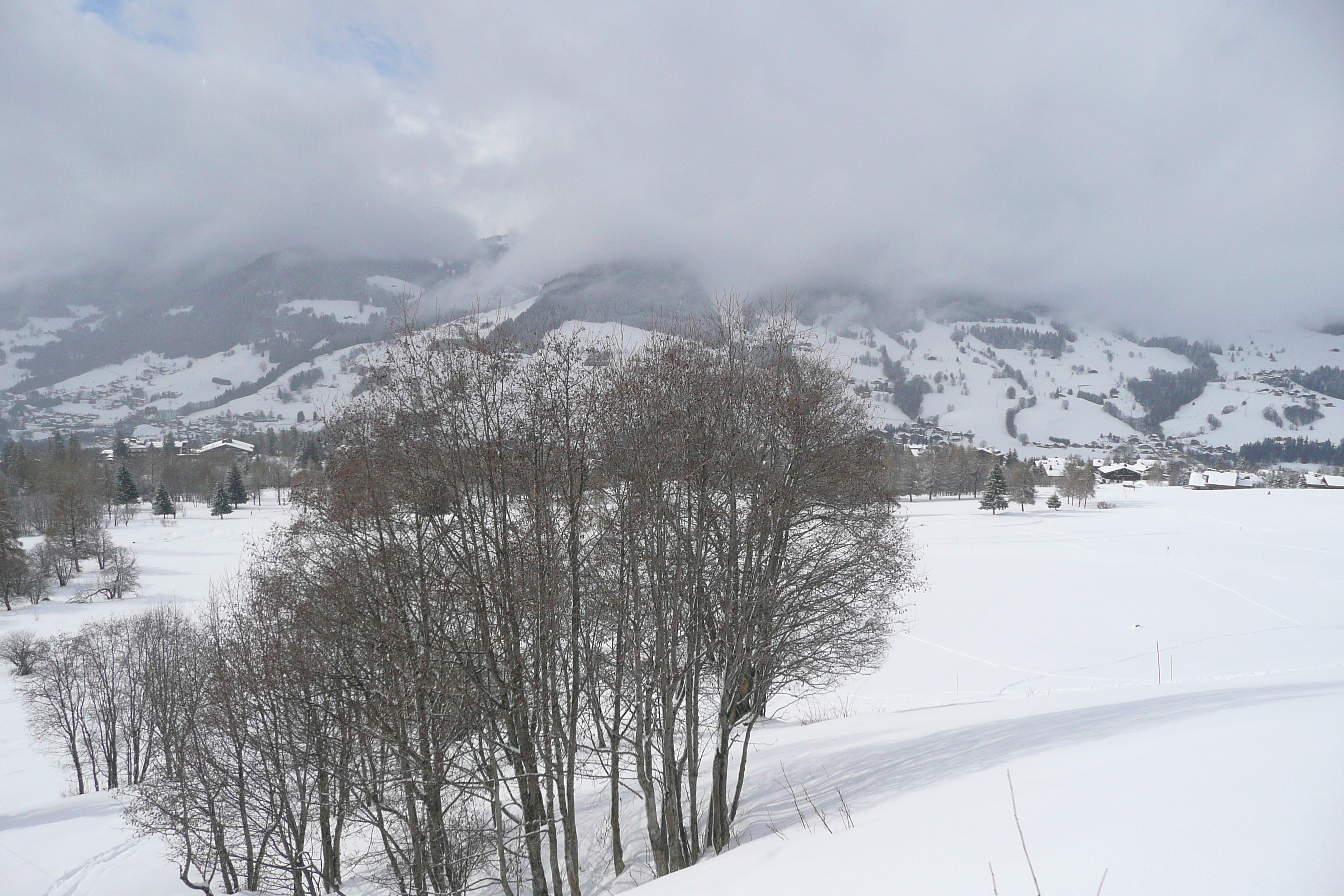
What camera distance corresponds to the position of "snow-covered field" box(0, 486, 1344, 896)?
3686 millimetres

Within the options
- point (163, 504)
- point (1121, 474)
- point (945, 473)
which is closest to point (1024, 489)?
point (945, 473)

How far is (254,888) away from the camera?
63.4ft

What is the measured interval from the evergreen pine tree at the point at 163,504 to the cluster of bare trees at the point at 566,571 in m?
99.0

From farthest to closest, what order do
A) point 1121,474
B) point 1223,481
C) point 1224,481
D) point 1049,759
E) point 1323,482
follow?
point 1121,474 < point 1224,481 < point 1223,481 < point 1323,482 < point 1049,759

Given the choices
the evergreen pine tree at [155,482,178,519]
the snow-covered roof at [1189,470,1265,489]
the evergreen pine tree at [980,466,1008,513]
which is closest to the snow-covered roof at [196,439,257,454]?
the evergreen pine tree at [155,482,178,519]

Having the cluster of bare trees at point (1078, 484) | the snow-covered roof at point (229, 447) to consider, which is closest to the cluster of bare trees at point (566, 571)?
the cluster of bare trees at point (1078, 484)

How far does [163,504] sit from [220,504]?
9.62m

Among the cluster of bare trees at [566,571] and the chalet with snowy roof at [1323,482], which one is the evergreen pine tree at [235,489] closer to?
the cluster of bare trees at [566,571]

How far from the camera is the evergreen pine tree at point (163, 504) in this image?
8938 centimetres

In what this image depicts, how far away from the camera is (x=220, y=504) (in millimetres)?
87750

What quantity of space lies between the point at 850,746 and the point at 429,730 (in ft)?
28.3

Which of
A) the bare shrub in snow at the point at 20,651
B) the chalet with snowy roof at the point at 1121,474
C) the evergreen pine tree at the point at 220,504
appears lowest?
the bare shrub in snow at the point at 20,651

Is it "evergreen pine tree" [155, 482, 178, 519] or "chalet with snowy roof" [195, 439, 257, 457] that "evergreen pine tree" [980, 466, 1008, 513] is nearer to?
"evergreen pine tree" [155, 482, 178, 519]

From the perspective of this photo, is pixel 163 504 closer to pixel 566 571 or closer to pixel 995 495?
pixel 566 571
